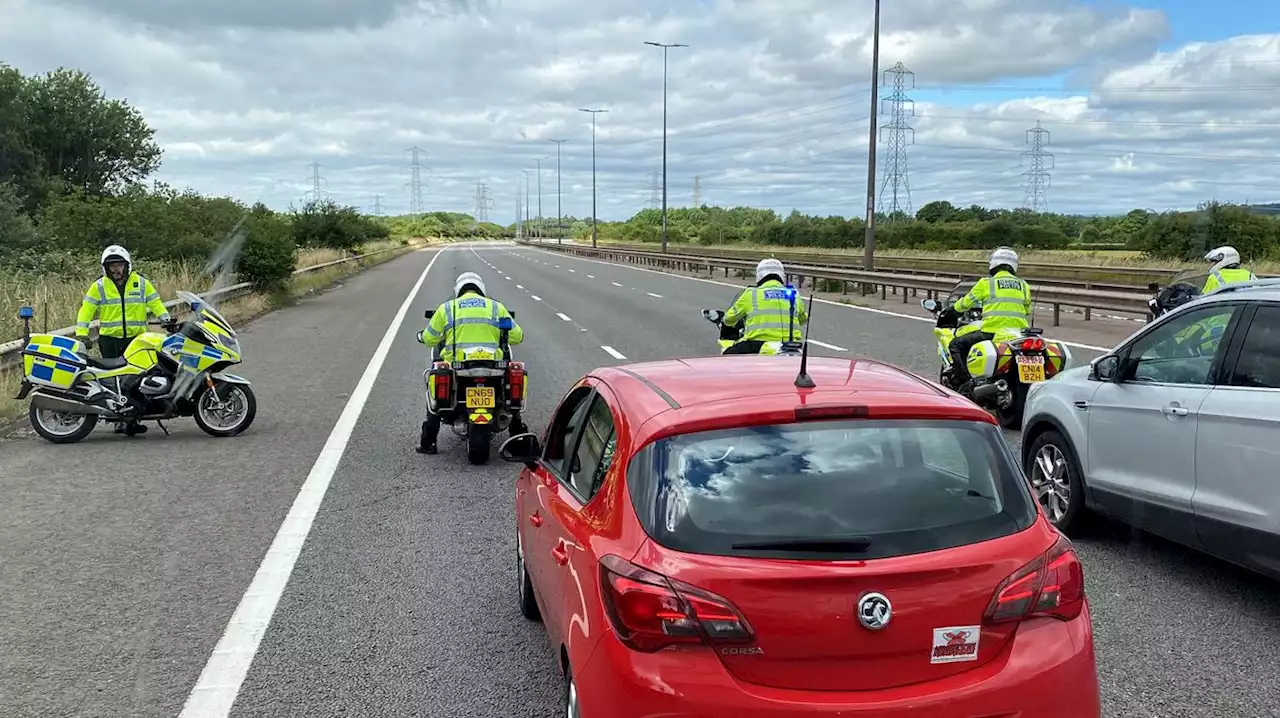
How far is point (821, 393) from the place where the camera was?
3426 millimetres

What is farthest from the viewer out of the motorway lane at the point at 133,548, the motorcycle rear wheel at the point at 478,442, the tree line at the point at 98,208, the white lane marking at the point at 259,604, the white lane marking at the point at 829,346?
the tree line at the point at 98,208

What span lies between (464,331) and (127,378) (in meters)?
3.39

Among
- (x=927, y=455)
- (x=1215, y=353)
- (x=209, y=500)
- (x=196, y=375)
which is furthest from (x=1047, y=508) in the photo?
(x=196, y=375)

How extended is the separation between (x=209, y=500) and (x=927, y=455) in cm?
594

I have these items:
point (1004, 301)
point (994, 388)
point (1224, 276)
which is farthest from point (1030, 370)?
point (1224, 276)

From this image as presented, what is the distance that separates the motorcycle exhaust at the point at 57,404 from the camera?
9.87 m

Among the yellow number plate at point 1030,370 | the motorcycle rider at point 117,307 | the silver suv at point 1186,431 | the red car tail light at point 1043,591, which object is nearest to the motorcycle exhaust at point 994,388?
the yellow number plate at point 1030,370

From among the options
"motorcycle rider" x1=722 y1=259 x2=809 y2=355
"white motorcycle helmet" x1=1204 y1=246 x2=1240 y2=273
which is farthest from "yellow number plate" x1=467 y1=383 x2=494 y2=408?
"white motorcycle helmet" x1=1204 y1=246 x2=1240 y2=273

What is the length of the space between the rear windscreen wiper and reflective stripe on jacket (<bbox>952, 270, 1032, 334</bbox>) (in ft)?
27.1

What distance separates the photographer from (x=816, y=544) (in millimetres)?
3004

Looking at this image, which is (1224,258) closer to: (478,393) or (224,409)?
(478,393)

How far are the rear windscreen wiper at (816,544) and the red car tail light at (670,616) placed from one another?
0.66ft

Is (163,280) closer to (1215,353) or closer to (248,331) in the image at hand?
(248,331)

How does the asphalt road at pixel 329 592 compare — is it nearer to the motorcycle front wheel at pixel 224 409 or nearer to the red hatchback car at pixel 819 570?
the motorcycle front wheel at pixel 224 409
